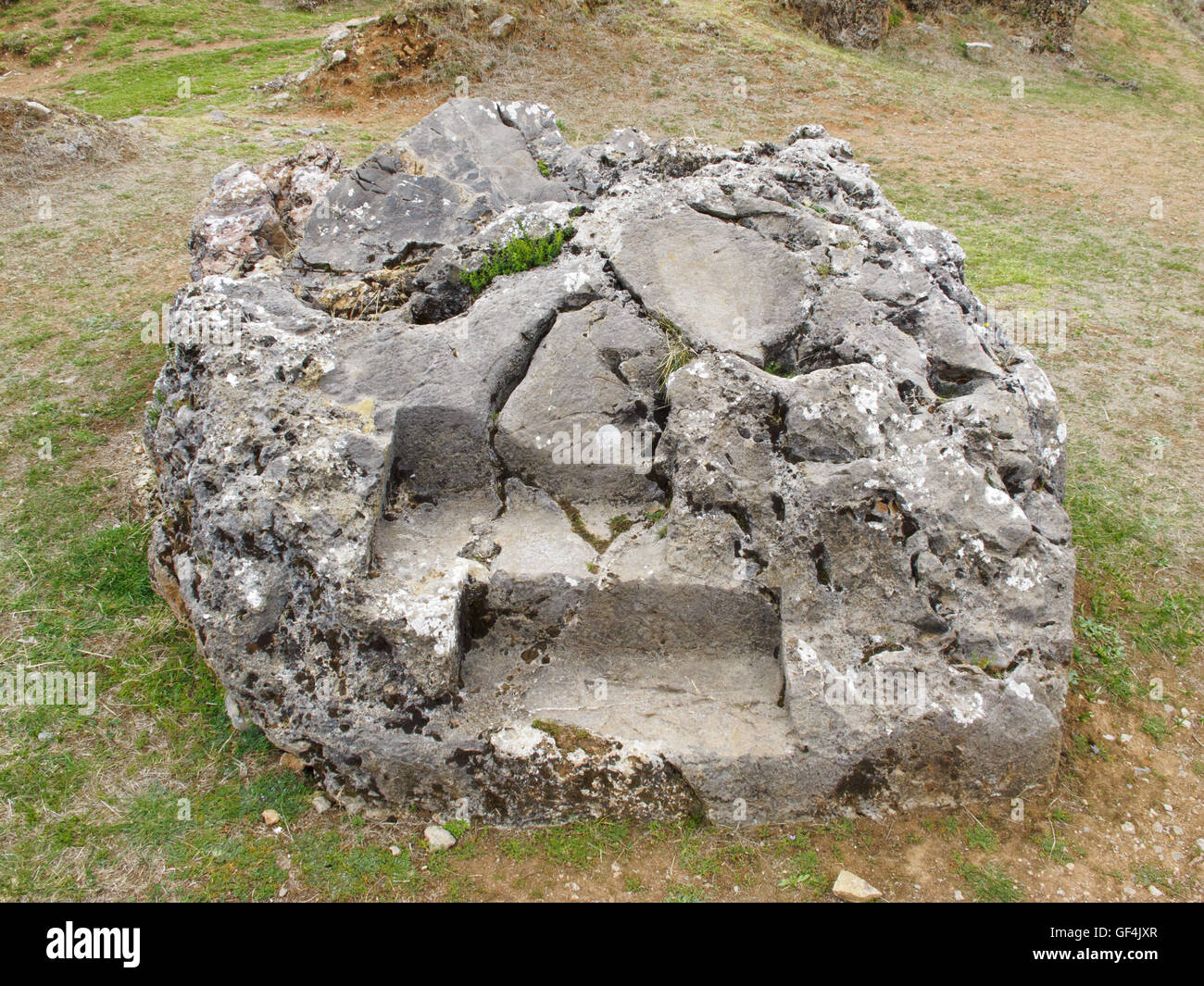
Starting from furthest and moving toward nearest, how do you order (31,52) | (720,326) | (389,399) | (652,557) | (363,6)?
(363,6), (31,52), (720,326), (389,399), (652,557)

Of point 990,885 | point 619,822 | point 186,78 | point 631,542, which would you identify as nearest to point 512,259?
point 631,542

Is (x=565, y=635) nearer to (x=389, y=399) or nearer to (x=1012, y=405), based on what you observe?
(x=389, y=399)

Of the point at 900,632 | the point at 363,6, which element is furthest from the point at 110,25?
the point at 900,632

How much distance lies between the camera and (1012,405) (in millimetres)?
4977

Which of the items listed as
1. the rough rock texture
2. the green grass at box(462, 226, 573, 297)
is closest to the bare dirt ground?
the rough rock texture

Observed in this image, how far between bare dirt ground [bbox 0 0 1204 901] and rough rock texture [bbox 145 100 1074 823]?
31 centimetres

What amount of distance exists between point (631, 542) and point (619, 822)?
1.47 metres

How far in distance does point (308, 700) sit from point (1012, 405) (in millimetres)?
4326

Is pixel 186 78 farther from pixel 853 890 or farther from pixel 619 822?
pixel 853 890

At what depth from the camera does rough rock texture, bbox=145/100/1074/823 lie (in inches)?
166

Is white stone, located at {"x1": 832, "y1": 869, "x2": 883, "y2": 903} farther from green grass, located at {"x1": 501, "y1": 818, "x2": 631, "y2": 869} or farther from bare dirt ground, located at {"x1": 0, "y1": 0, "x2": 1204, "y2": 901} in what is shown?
green grass, located at {"x1": 501, "y1": 818, "x2": 631, "y2": 869}

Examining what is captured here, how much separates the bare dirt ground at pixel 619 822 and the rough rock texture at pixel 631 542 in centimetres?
31

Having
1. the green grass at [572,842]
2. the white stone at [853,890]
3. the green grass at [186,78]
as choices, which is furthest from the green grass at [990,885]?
the green grass at [186,78]

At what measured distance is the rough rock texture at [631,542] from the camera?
421 centimetres
